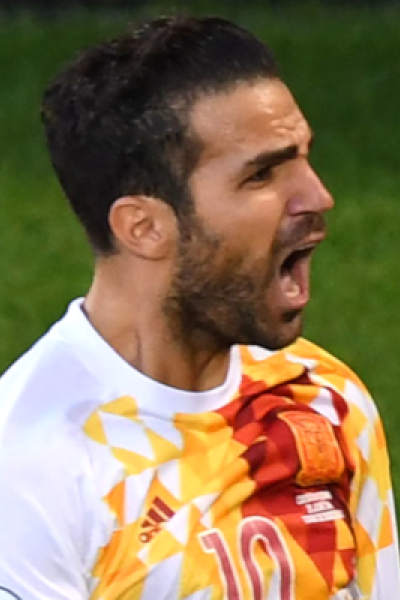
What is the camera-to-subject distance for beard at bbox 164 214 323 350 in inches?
88.0

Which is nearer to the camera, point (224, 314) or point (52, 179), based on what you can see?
point (224, 314)

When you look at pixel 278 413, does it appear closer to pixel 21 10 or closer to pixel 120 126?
pixel 120 126

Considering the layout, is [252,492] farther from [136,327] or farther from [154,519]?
[136,327]

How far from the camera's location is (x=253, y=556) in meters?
2.26

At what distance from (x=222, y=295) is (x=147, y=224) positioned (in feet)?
0.51

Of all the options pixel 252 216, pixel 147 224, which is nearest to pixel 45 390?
pixel 147 224

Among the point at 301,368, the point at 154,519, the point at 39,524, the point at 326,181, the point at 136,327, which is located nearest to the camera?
the point at 39,524

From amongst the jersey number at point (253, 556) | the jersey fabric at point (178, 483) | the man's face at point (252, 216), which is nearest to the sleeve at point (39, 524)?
the jersey fabric at point (178, 483)

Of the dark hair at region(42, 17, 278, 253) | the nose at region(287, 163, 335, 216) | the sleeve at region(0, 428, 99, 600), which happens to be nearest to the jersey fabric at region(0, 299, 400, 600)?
the sleeve at region(0, 428, 99, 600)

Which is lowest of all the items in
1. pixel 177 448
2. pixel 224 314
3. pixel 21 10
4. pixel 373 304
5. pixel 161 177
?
pixel 373 304

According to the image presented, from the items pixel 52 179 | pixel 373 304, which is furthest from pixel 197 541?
pixel 52 179

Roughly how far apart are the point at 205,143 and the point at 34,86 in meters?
7.12

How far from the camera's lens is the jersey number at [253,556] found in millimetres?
2227

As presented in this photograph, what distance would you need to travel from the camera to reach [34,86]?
30.1 feet
